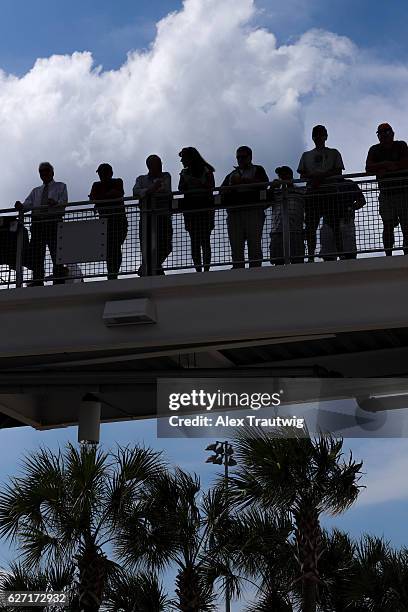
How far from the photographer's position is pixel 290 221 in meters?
13.7

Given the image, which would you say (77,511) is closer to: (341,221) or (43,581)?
(43,581)

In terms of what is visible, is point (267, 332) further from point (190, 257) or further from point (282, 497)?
point (282, 497)

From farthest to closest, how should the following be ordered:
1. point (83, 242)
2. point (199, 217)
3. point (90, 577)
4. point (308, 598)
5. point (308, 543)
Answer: point (308, 543)
point (308, 598)
point (90, 577)
point (83, 242)
point (199, 217)

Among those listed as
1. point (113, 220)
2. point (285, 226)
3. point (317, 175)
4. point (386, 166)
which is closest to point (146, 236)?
point (113, 220)

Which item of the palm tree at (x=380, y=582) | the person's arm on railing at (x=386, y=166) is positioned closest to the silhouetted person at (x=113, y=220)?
the person's arm on railing at (x=386, y=166)

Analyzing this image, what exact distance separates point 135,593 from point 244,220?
29.6 ft

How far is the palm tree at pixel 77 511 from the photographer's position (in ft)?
62.4

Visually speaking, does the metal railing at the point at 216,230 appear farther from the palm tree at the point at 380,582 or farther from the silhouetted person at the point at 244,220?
the palm tree at the point at 380,582

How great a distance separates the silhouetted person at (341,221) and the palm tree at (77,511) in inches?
292

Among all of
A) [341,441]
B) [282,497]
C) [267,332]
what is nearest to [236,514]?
[282,497]

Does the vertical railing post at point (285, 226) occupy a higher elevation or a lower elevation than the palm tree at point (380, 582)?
higher

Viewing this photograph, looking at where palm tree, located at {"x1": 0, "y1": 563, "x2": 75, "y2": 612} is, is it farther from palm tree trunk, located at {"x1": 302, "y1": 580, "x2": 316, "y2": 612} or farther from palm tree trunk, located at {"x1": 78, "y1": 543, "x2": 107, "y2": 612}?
palm tree trunk, located at {"x1": 302, "y1": 580, "x2": 316, "y2": 612}

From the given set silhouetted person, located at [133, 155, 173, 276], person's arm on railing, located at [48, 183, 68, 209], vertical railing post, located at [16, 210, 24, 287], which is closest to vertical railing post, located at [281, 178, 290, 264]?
silhouetted person, located at [133, 155, 173, 276]

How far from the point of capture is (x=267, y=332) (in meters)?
14.1
